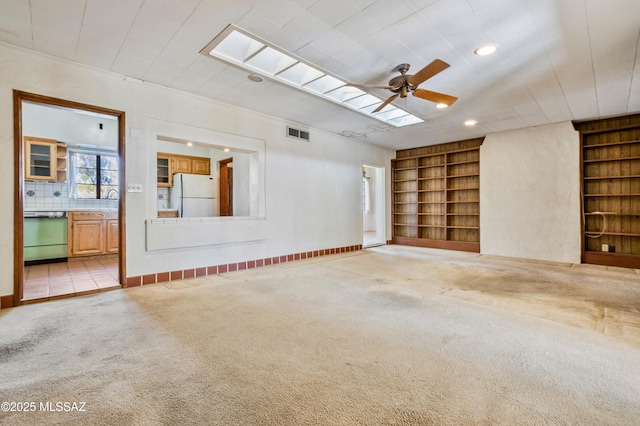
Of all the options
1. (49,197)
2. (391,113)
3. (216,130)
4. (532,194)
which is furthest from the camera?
(532,194)

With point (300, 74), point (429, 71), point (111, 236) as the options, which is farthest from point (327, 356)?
point (111, 236)

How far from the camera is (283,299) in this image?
3.15 metres

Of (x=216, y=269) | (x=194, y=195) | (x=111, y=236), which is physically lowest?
(x=216, y=269)

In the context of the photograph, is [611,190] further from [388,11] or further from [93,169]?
[93,169]

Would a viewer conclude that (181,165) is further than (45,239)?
Yes

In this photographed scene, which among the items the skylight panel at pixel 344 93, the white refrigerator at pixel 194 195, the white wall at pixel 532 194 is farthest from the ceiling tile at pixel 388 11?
the white refrigerator at pixel 194 195

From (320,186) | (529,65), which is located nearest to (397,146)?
(320,186)

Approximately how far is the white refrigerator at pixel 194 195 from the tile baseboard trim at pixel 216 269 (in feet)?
10.1

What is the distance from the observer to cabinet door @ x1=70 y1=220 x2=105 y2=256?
5.37 meters

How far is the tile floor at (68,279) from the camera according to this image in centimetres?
331

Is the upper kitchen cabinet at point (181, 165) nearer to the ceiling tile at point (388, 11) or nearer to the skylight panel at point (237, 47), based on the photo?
the skylight panel at point (237, 47)

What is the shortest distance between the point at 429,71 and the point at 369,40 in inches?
27.7

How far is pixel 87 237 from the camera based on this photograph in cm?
550

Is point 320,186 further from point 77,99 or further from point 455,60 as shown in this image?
point 77,99
